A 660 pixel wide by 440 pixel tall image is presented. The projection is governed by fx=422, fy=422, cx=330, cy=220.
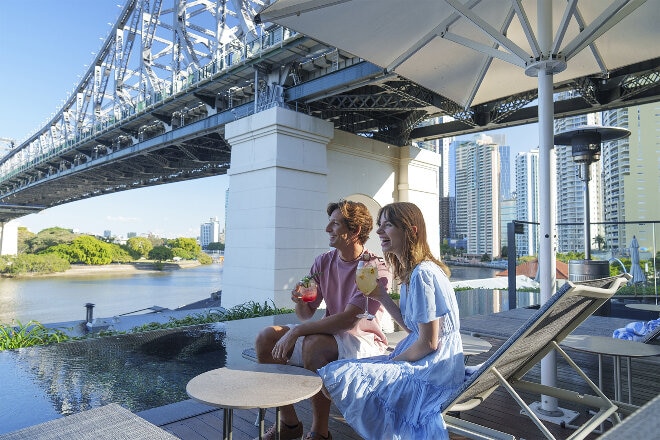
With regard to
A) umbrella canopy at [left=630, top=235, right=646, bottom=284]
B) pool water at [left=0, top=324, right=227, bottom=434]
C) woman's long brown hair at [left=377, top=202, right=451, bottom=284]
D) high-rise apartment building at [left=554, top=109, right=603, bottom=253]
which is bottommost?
pool water at [left=0, top=324, right=227, bottom=434]

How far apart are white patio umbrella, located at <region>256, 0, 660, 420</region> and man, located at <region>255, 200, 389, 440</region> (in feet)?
3.61

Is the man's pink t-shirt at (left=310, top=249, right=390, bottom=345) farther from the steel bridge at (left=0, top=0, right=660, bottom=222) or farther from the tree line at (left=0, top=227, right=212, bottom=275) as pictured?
the tree line at (left=0, top=227, right=212, bottom=275)

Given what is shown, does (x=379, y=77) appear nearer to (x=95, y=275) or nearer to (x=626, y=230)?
(x=626, y=230)

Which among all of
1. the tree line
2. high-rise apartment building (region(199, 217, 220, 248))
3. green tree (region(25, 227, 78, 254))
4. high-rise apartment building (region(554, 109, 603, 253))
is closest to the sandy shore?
the tree line

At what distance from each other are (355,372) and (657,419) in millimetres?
1145

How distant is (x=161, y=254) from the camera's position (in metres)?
42.7

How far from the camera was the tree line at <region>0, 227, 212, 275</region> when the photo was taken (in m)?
37.2

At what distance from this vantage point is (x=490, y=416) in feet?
7.22

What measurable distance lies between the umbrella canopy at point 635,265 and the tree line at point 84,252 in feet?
137

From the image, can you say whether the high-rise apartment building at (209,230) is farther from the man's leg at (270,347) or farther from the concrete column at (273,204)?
the man's leg at (270,347)

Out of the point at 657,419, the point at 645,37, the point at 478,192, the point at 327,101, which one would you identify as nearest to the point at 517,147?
the point at 478,192

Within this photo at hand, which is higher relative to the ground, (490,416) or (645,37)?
(645,37)

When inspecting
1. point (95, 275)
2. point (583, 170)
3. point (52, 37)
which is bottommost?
point (95, 275)

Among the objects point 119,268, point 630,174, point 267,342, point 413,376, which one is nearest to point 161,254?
point 119,268
